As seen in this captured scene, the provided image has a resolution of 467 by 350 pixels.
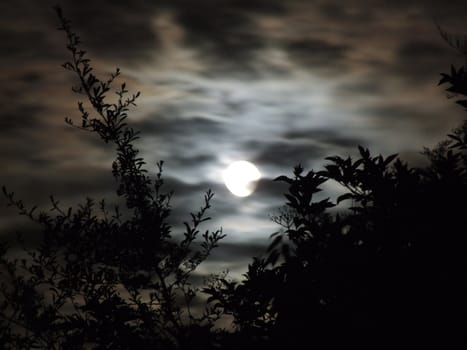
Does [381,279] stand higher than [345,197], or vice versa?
[345,197]

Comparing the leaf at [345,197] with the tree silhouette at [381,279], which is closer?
the tree silhouette at [381,279]

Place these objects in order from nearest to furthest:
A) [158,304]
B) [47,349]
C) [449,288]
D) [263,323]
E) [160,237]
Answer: [449,288], [263,323], [47,349], [158,304], [160,237]

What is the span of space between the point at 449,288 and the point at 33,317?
615 cm

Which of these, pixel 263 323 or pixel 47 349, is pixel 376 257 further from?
pixel 47 349

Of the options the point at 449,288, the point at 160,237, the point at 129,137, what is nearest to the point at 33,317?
the point at 160,237

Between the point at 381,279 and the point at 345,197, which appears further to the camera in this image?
the point at 345,197

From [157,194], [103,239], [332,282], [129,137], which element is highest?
[129,137]

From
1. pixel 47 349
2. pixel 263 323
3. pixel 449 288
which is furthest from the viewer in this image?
pixel 47 349

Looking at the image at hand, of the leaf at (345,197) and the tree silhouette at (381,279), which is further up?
the leaf at (345,197)

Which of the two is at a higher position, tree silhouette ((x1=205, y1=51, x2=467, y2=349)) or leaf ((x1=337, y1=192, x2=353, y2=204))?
leaf ((x1=337, y1=192, x2=353, y2=204))

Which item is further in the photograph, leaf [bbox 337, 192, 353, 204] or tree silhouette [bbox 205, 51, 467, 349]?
leaf [bbox 337, 192, 353, 204]

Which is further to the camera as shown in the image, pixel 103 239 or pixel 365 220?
pixel 103 239

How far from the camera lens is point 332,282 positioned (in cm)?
509

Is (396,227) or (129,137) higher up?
(129,137)
